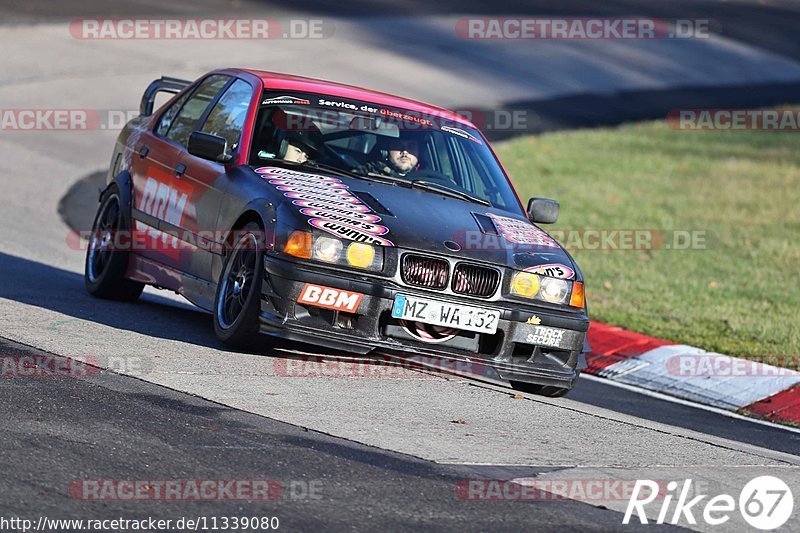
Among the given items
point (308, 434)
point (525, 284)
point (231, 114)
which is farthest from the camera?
point (231, 114)

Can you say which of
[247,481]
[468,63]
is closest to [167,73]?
[468,63]

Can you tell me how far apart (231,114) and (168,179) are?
599 mm

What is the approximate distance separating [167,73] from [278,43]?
13.2ft

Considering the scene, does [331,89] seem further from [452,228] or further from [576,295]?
[576,295]

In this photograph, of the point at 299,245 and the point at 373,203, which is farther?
the point at 373,203

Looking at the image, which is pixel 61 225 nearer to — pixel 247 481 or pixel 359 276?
pixel 359 276

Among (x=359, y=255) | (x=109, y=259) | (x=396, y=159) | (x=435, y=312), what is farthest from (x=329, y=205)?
(x=109, y=259)

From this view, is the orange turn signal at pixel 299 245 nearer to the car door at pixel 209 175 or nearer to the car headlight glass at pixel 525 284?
the car door at pixel 209 175

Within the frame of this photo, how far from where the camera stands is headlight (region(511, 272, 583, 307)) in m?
7.67

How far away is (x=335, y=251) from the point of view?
7.43m

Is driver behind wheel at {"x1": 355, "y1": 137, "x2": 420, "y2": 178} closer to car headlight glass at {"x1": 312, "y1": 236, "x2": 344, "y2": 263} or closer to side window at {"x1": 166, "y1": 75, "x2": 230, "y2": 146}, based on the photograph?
car headlight glass at {"x1": 312, "y1": 236, "x2": 344, "y2": 263}

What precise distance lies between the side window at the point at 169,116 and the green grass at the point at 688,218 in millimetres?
3766

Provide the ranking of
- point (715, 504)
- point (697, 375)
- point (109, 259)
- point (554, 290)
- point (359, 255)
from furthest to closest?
point (697, 375) < point (109, 259) < point (554, 290) < point (359, 255) < point (715, 504)

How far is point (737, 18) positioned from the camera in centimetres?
3816
